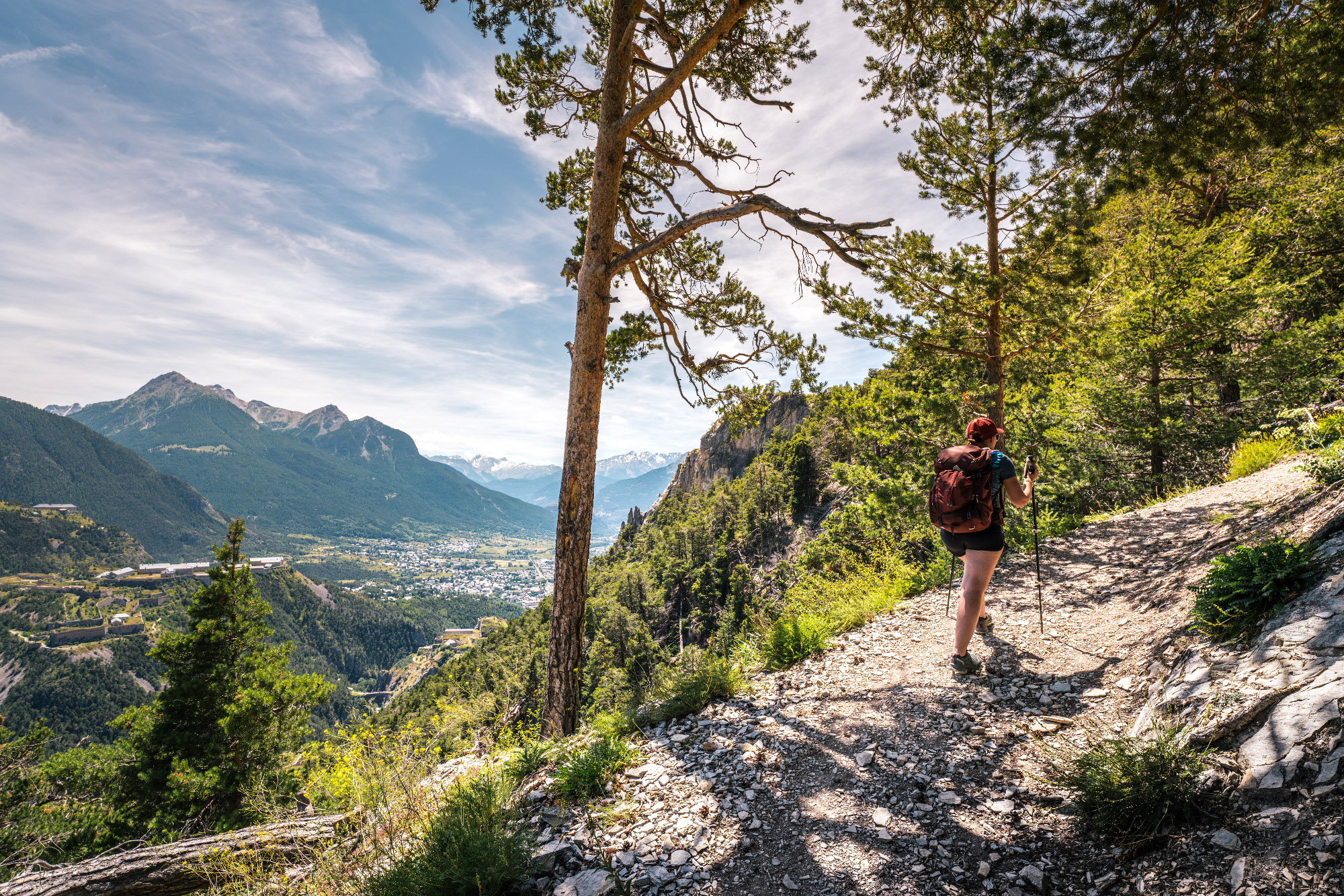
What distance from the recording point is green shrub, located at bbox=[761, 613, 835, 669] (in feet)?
18.1

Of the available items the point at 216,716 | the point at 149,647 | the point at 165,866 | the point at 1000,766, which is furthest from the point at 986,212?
the point at 149,647

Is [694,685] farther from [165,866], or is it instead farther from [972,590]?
[165,866]

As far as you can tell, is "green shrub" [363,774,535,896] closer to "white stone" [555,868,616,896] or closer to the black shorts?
"white stone" [555,868,616,896]

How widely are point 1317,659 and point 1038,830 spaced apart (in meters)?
1.59

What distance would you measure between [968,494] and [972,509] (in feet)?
0.50

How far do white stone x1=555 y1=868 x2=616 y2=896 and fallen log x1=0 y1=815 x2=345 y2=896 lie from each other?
7.39 ft

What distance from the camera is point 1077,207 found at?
18.4ft

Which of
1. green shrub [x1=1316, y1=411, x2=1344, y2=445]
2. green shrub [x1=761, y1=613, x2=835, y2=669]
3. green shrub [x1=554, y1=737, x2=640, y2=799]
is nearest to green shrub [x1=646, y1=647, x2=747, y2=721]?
green shrub [x1=761, y1=613, x2=835, y2=669]

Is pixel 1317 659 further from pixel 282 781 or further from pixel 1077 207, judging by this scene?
pixel 282 781

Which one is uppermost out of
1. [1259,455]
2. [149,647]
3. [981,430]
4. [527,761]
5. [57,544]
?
[1259,455]

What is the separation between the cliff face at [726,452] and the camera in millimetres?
73188

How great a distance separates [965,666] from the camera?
4340mm

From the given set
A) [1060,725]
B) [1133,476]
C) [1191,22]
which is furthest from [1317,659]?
[1133,476]

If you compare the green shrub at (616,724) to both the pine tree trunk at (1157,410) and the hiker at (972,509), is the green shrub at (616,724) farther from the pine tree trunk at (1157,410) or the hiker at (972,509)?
the pine tree trunk at (1157,410)
